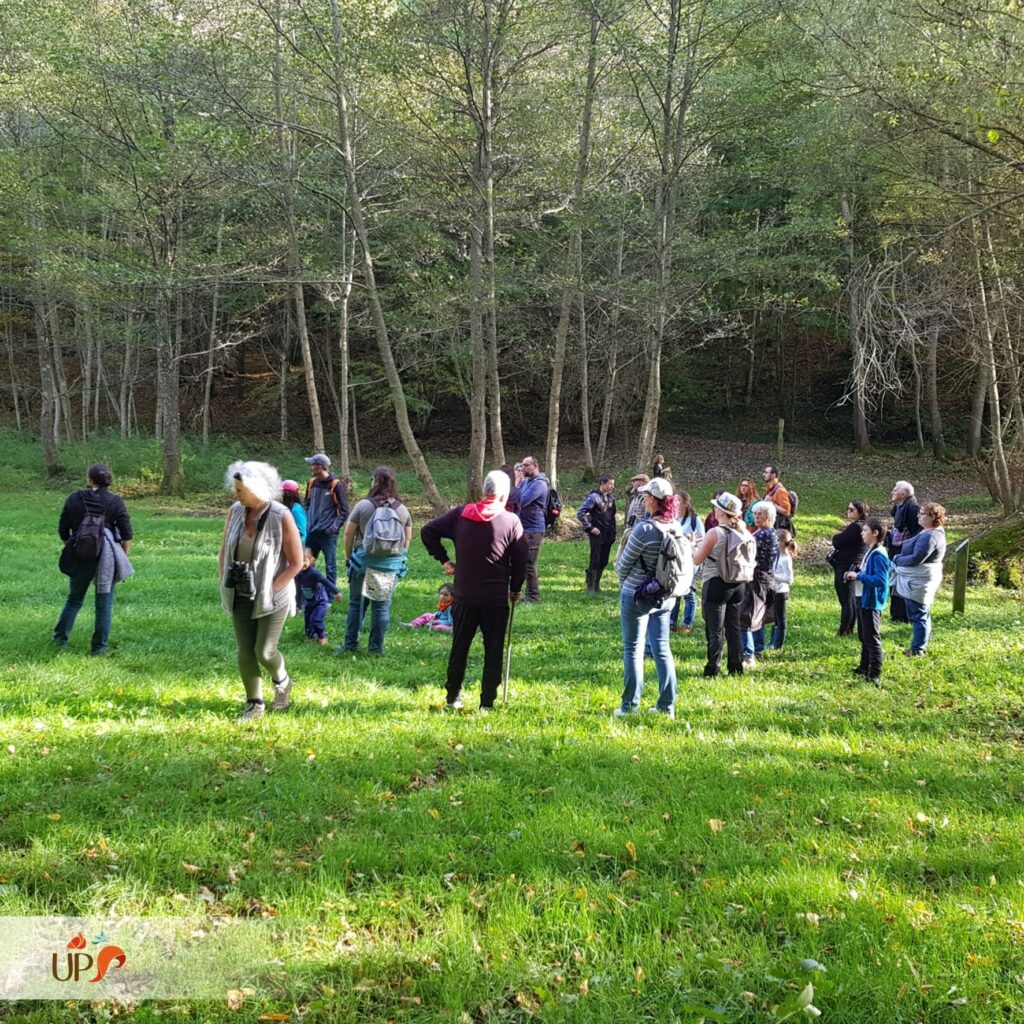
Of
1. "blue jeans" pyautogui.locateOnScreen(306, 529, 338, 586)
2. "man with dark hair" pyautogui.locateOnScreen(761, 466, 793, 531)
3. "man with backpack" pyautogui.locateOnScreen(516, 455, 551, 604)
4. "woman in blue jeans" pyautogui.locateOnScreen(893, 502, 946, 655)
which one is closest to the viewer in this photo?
"woman in blue jeans" pyautogui.locateOnScreen(893, 502, 946, 655)

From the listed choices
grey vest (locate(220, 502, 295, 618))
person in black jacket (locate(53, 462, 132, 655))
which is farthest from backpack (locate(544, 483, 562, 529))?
grey vest (locate(220, 502, 295, 618))

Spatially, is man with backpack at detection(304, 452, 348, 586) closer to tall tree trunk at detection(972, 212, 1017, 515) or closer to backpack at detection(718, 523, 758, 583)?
backpack at detection(718, 523, 758, 583)

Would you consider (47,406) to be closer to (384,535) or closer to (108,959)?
(384,535)

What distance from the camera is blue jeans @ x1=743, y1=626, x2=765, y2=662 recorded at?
9.08m

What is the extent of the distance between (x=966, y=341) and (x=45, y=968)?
63.2 feet

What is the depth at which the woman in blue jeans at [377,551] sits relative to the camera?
26.8 ft

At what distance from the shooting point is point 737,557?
7750 mm

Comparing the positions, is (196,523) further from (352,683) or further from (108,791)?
(108,791)

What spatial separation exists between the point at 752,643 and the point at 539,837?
5609 millimetres

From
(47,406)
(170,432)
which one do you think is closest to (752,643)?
(170,432)

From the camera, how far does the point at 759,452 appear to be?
32.8 meters
